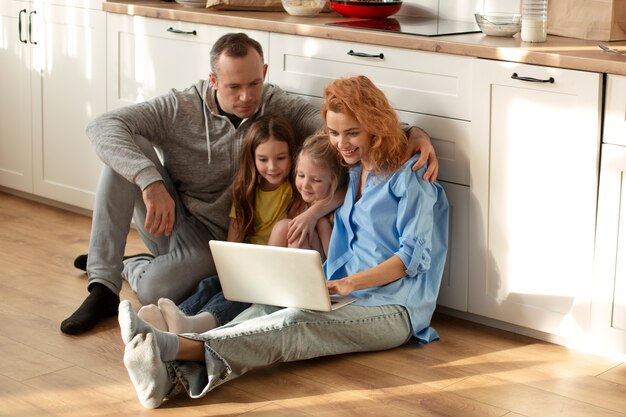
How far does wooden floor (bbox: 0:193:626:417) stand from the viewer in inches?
102

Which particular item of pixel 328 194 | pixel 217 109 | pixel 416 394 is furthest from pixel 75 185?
pixel 416 394

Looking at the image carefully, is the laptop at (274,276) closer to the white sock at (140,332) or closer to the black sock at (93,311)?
the white sock at (140,332)

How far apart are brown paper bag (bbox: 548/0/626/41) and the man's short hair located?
0.87 m

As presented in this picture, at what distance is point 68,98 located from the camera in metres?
4.24

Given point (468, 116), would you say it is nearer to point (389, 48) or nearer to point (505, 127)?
point (505, 127)

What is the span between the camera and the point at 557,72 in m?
2.83

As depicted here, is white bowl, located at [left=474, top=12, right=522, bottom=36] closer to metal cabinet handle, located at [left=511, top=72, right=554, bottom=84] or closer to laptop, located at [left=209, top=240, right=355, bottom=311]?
metal cabinet handle, located at [left=511, top=72, right=554, bottom=84]

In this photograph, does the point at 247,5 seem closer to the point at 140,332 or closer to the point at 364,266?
the point at 364,266

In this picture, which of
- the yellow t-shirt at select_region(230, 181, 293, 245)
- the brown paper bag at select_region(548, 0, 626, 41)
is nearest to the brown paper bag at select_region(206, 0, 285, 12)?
the yellow t-shirt at select_region(230, 181, 293, 245)

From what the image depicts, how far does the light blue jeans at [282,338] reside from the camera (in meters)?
2.66

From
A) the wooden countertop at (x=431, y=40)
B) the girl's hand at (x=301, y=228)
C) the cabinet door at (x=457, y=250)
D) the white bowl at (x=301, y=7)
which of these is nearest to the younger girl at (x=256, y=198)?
the girl's hand at (x=301, y=228)

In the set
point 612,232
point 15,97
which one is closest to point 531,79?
point 612,232

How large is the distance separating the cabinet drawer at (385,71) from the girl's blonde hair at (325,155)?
252 mm

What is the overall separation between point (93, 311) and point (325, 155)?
0.80 metres
